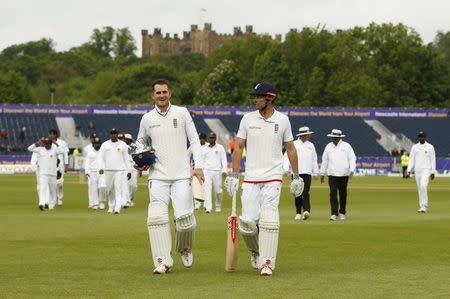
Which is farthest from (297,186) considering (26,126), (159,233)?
(26,126)

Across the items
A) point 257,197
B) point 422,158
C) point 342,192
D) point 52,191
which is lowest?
point 52,191

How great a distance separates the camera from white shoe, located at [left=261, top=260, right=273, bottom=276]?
1633 centimetres

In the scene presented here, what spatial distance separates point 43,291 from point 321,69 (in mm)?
120393

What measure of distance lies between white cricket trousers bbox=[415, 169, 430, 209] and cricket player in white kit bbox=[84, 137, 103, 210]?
28.0 feet

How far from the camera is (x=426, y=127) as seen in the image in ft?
327

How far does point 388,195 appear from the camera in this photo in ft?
156

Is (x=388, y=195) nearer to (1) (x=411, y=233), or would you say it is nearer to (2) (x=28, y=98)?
(1) (x=411, y=233)

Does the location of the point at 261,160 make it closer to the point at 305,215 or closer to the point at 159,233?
the point at 159,233

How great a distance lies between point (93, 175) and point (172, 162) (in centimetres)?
2174

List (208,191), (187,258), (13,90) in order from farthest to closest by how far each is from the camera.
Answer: (13,90)
(208,191)
(187,258)

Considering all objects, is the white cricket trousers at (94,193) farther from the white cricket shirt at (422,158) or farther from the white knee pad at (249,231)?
the white knee pad at (249,231)

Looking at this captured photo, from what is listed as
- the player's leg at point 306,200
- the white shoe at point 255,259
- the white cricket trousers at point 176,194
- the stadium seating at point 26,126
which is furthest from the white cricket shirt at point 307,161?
the stadium seating at point 26,126

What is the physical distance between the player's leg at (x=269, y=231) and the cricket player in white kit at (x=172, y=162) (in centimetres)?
91

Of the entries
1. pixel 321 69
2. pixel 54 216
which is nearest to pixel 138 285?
pixel 54 216
